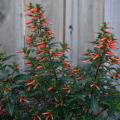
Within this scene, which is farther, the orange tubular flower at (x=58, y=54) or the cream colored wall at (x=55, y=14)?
the cream colored wall at (x=55, y=14)

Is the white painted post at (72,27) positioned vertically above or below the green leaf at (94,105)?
above

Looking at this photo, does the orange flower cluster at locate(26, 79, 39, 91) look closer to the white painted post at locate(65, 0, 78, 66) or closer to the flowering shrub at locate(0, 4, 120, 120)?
the flowering shrub at locate(0, 4, 120, 120)

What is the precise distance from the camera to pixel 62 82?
15.0 feet

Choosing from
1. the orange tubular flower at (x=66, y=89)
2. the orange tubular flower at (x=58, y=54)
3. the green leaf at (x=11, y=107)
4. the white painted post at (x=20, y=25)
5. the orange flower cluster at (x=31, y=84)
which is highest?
the white painted post at (x=20, y=25)

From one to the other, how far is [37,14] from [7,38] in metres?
1.03

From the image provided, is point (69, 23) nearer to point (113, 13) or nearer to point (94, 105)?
point (113, 13)

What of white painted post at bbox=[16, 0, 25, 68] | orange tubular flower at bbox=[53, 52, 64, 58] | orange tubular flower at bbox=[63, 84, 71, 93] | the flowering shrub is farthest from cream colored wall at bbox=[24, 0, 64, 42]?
orange tubular flower at bbox=[63, 84, 71, 93]

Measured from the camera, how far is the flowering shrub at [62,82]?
4.46 m

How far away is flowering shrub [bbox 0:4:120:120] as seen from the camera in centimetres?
446

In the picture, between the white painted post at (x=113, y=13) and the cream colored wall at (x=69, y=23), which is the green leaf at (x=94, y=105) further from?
the white painted post at (x=113, y=13)

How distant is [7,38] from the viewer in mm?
5480

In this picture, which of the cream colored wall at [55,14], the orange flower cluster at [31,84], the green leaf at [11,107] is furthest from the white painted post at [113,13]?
the green leaf at [11,107]

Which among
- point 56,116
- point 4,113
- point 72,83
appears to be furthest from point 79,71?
point 4,113

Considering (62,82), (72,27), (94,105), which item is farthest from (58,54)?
(72,27)
